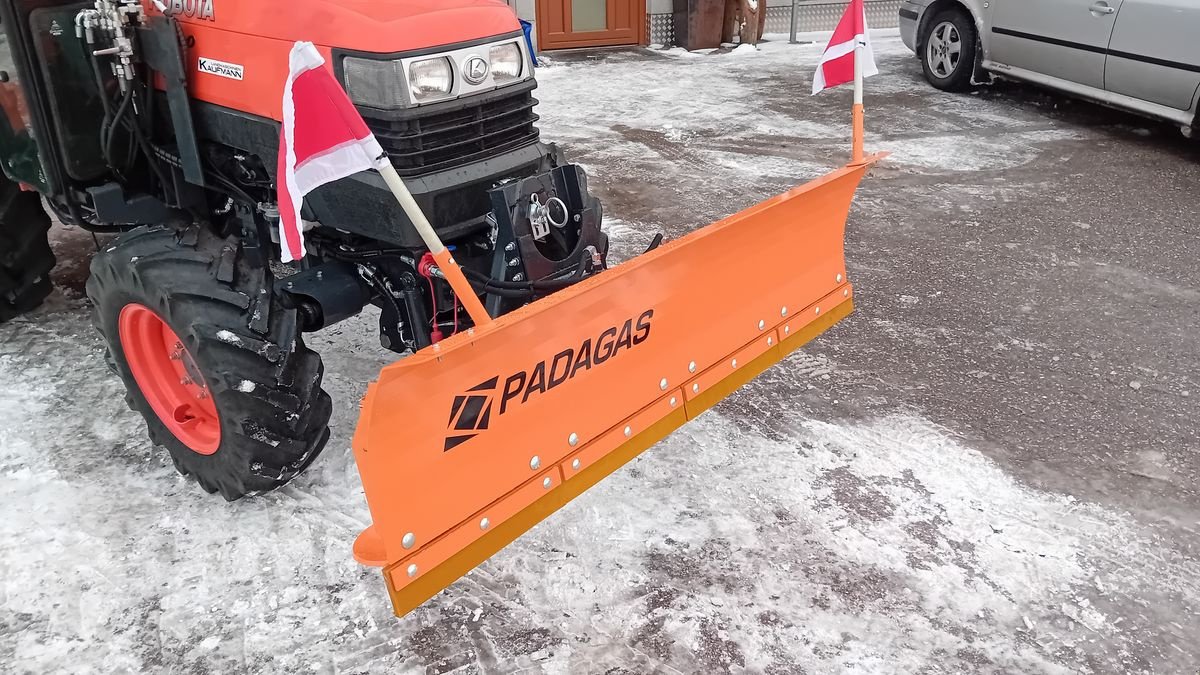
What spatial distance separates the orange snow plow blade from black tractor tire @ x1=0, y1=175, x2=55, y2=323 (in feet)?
10.4

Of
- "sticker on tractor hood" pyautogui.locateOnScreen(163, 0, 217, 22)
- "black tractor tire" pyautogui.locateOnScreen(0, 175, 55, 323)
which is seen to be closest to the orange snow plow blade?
"sticker on tractor hood" pyautogui.locateOnScreen(163, 0, 217, 22)

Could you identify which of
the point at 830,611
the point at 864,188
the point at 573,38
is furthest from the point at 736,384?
the point at 573,38

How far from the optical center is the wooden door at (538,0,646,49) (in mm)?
10852

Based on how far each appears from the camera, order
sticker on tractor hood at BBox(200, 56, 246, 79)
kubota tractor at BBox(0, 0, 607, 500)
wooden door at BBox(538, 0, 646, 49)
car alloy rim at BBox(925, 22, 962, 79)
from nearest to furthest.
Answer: kubota tractor at BBox(0, 0, 607, 500), sticker on tractor hood at BBox(200, 56, 246, 79), car alloy rim at BBox(925, 22, 962, 79), wooden door at BBox(538, 0, 646, 49)

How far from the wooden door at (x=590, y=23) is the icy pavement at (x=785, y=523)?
6.82m

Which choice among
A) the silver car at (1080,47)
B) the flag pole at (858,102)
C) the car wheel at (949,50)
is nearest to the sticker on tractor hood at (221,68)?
the flag pole at (858,102)

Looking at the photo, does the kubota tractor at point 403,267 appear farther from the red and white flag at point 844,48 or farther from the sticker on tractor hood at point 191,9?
the red and white flag at point 844,48

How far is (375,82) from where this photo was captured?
2469mm

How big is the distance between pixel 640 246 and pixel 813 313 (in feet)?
6.52

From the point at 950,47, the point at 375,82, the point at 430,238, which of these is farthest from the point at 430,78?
the point at 950,47

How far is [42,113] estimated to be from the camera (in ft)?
9.89

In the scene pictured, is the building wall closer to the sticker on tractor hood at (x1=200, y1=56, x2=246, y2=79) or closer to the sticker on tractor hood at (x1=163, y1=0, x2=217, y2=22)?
the sticker on tractor hood at (x1=163, y1=0, x2=217, y2=22)

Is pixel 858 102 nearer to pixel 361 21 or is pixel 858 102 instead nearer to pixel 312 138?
pixel 361 21

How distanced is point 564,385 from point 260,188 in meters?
1.42
